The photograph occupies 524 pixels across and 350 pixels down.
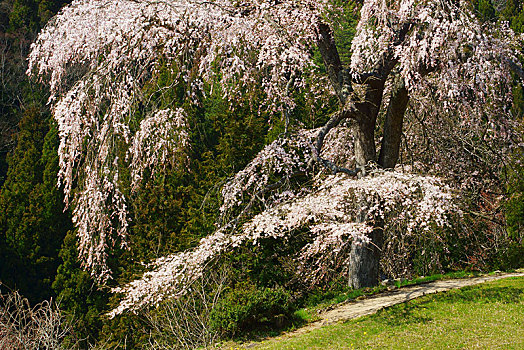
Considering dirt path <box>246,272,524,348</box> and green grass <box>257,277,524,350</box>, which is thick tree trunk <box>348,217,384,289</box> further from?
green grass <box>257,277,524,350</box>

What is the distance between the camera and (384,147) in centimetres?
873

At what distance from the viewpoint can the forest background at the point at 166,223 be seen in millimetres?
9273

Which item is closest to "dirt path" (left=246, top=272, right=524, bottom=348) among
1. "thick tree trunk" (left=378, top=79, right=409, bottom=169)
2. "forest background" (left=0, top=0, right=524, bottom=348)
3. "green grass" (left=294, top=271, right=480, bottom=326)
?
"green grass" (left=294, top=271, right=480, bottom=326)

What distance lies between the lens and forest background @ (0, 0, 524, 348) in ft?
30.4

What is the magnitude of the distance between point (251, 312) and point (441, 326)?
287 centimetres

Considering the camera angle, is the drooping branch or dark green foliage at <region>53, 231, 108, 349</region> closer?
the drooping branch

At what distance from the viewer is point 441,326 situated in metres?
6.18

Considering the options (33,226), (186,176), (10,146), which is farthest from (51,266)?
(10,146)

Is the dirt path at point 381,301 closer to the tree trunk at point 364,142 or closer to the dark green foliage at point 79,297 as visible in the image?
the tree trunk at point 364,142

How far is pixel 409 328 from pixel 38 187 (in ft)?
50.5

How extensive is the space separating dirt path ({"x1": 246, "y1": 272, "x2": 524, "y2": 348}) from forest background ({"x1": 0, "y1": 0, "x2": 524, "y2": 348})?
2.35 ft

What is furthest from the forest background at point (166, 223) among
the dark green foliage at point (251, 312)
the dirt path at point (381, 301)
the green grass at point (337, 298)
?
the dirt path at point (381, 301)

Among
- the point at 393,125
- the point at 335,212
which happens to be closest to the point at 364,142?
the point at 393,125

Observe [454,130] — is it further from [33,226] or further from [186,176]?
[33,226]
